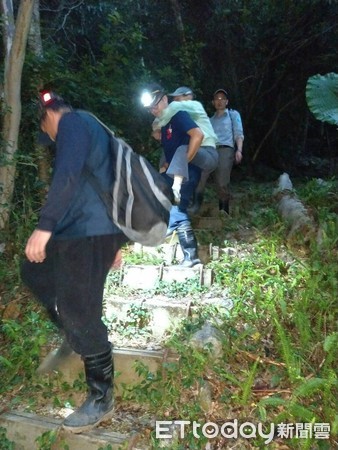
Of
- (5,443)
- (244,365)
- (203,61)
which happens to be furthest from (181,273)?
(203,61)

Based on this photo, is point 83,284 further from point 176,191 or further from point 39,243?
point 176,191

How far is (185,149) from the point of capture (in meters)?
3.82

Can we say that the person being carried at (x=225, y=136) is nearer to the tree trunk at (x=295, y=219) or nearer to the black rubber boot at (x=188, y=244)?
the tree trunk at (x=295, y=219)

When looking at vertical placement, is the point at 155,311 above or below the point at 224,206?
below

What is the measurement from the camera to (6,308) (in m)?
3.73

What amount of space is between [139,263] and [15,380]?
164 centimetres

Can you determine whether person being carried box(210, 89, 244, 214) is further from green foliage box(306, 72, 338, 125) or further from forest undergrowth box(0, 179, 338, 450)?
forest undergrowth box(0, 179, 338, 450)

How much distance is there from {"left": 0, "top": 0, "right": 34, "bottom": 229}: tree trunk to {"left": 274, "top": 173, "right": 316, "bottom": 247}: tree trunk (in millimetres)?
3112

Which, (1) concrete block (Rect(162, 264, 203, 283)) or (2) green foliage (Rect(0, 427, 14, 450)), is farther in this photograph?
(1) concrete block (Rect(162, 264, 203, 283))

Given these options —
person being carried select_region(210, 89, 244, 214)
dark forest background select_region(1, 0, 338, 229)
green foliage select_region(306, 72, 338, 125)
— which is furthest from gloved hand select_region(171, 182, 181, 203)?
green foliage select_region(306, 72, 338, 125)

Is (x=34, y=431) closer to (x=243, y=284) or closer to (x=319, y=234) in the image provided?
(x=243, y=284)

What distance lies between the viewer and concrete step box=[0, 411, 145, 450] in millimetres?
2434

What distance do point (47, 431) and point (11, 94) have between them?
126 inches

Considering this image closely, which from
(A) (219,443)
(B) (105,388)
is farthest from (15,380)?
(A) (219,443)
